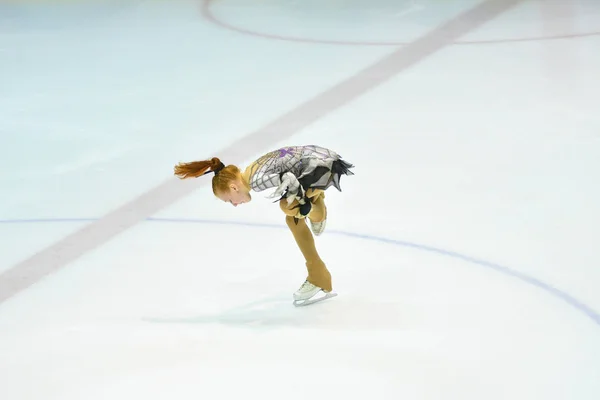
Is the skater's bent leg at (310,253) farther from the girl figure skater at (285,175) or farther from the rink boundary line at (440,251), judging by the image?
the rink boundary line at (440,251)

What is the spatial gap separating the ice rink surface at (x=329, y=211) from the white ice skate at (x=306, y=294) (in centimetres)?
5

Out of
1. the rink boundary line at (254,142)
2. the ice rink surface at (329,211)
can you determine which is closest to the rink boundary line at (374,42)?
the ice rink surface at (329,211)

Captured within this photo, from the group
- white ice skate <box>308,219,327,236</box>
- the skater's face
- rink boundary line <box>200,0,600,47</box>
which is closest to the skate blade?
white ice skate <box>308,219,327,236</box>

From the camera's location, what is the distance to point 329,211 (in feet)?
13.6

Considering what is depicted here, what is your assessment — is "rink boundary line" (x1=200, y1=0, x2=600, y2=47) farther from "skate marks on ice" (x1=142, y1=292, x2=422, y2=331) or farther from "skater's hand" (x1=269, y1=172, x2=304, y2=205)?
"skater's hand" (x1=269, y1=172, x2=304, y2=205)

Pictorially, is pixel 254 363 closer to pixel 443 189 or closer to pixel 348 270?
pixel 348 270

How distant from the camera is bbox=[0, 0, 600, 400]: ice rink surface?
3.03 meters

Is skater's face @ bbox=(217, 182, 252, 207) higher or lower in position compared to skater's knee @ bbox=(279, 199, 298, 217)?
higher

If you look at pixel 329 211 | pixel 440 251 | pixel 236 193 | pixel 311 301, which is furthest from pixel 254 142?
pixel 236 193

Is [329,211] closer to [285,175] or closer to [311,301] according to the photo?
[311,301]

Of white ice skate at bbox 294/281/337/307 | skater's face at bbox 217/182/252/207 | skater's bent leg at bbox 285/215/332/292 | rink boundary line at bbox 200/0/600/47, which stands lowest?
white ice skate at bbox 294/281/337/307

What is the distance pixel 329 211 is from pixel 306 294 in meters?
0.86

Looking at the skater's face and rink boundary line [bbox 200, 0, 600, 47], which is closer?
the skater's face

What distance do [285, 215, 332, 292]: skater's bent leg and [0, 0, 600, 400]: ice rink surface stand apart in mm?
103
